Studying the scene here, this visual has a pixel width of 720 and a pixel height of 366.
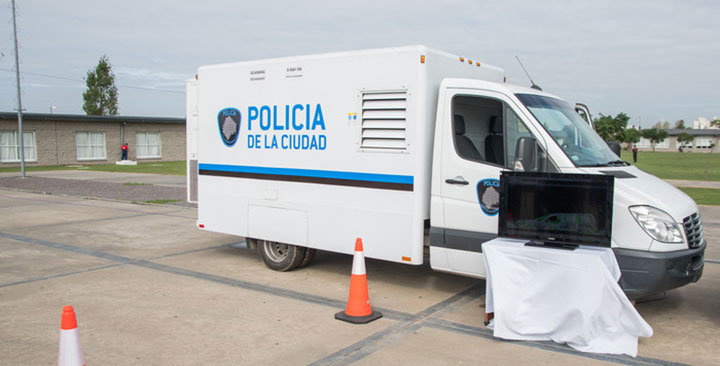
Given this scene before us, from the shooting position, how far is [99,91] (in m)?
54.0

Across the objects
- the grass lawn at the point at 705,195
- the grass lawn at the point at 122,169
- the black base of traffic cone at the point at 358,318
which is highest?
the grass lawn at the point at 705,195

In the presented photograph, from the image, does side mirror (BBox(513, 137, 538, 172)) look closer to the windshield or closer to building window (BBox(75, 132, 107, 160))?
the windshield

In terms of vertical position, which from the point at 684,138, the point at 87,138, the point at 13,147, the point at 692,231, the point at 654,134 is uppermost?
the point at 654,134

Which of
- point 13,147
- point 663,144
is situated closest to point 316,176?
point 13,147

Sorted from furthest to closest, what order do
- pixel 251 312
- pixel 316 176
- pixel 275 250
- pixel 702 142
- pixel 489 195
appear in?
pixel 702 142 < pixel 275 250 < pixel 316 176 < pixel 251 312 < pixel 489 195

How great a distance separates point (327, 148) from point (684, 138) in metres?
130

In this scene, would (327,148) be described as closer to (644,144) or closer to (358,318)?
(358,318)

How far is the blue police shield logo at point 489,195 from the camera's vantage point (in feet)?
19.7

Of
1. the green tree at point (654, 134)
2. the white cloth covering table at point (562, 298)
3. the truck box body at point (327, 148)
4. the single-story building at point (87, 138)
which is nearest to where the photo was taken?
the white cloth covering table at point (562, 298)

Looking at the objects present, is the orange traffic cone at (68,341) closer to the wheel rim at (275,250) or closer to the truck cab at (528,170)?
the truck cab at (528,170)

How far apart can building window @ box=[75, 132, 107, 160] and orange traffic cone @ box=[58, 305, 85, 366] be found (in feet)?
124

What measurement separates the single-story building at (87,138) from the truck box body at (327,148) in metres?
31.0

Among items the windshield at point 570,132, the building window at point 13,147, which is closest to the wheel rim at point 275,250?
the windshield at point 570,132

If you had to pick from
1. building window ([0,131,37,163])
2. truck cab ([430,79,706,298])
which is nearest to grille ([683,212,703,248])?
truck cab ([430,79,706,298])
